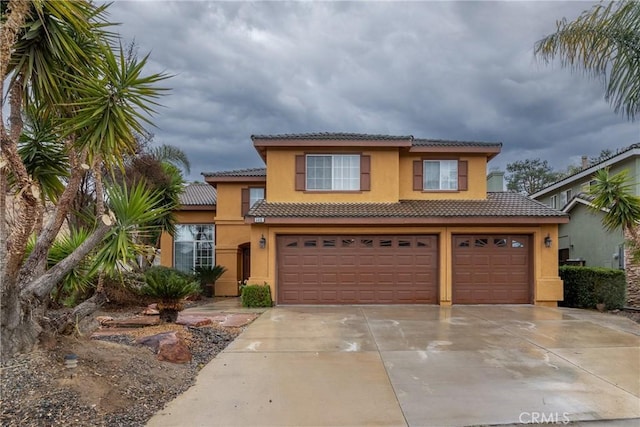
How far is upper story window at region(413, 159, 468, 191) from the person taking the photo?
15.2 meters

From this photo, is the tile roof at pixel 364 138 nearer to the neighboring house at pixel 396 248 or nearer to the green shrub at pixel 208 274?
the neighboring house at pixel 396 248

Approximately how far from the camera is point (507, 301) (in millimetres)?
13266

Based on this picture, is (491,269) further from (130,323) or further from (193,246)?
(193,246)

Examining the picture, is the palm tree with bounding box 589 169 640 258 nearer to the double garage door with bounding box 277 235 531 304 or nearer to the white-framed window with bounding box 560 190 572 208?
the double garage door with bounding box 277 235 531 304

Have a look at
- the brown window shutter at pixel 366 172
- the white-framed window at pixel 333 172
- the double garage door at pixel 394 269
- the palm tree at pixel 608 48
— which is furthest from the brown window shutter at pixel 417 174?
the palm tree at pixel 608 48

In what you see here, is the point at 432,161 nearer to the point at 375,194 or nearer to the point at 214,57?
the point at 375,194

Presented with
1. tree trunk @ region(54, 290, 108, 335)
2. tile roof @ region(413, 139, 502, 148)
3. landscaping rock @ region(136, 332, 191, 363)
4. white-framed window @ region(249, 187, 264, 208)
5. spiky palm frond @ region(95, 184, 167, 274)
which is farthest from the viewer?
white-framed window @ region(249, 187, 264, 208)

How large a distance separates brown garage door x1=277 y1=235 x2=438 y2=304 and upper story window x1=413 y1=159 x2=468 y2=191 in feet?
8.82

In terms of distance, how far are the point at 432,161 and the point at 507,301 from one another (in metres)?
5.69

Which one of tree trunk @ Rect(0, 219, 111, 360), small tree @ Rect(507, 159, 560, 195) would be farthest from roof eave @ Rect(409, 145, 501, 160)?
small tree @ Rect(507, 159, 560, 195)

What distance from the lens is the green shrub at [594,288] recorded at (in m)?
12.2

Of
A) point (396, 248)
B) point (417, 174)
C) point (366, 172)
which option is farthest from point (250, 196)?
point (396, 248)

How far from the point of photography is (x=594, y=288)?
12.6 meters

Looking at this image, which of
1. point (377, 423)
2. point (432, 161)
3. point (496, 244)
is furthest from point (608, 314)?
point (377, 423)
